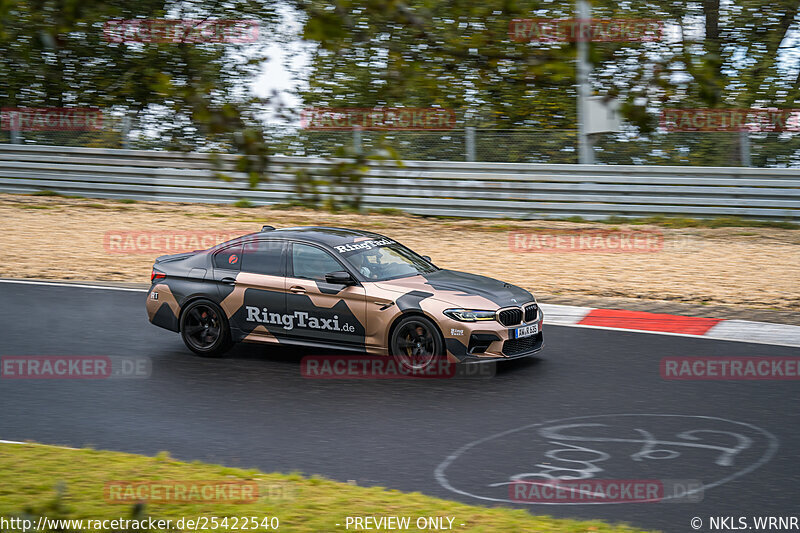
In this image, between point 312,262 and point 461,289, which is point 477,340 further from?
point 312,262

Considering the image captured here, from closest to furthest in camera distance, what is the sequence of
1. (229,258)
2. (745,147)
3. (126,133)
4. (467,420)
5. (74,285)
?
(467,420) < (229,258) < (74,285) < (745,147) < (126,133)

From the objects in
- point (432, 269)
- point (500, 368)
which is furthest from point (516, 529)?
point (432, 269)

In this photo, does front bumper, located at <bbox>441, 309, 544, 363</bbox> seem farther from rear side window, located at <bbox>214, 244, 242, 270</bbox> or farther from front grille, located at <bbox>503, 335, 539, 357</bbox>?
rear side window, located at <bbox>214, 244, 242, 270</bbox>

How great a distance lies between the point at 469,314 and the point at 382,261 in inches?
54.7

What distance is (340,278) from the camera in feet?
30.9

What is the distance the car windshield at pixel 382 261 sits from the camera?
9.61 m

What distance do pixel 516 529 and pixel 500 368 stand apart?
4369 mm

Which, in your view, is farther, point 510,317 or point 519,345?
point 519,345

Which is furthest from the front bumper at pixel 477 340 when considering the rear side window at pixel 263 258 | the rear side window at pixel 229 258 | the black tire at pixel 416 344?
the rear side window at pixel 229 258

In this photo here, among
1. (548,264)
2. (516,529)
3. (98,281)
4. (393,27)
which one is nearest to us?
(516,529)

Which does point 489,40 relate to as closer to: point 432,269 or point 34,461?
point 34,461

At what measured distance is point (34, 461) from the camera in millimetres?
6305

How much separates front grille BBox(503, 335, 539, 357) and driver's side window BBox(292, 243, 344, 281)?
1882mm

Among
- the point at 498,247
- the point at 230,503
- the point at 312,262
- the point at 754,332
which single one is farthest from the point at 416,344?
the point at 498,247
